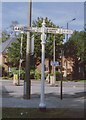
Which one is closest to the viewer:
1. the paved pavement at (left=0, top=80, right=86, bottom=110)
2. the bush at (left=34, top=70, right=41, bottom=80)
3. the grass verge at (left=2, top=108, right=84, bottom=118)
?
the grass verge at (left=2, top=108, right=84, bottom=118)

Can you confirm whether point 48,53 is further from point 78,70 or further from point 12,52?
Result: point 78,70

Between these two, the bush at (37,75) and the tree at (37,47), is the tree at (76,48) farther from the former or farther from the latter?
the bush at (37,75)

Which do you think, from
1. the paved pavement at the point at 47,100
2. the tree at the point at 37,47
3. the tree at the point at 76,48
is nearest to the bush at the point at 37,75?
the tree at the point at 37,47

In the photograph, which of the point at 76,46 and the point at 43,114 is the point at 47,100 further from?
the point at 76,46

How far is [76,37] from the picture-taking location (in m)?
62.6

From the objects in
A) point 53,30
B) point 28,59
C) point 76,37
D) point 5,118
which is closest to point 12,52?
point 76,37

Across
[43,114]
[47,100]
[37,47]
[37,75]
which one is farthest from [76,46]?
[43,114]

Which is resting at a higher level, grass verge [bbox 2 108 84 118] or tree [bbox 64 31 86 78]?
tree [bbox 64 31 86 78]

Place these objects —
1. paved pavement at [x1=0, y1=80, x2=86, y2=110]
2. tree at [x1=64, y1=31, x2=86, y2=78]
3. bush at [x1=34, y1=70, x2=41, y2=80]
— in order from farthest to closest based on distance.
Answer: tree at [x1=64, y1=31, x2=86, y2=78], bush at [x1=34, y1=70, x2=41, y2=80], paved pavement at [x1=0, y1=80, x2=86, y2=110]

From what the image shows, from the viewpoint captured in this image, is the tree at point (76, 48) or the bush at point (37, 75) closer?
the bush at point (37, 75)

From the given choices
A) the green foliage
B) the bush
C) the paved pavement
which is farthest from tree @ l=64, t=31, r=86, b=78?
the paved pavement

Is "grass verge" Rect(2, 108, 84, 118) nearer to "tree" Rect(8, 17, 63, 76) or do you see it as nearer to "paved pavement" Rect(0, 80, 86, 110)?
"paved pavement" Rect(0, 80, 86, 110)

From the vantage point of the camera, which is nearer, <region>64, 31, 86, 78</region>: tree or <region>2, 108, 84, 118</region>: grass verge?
<region>2, 108, 84, 118</region>: grass verge

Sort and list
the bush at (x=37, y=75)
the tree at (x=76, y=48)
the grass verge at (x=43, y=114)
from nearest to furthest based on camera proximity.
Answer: the grass verge at (x=43, y=114) → the bush at (x=37, y=75) → the tree at (x=76, y=48)
